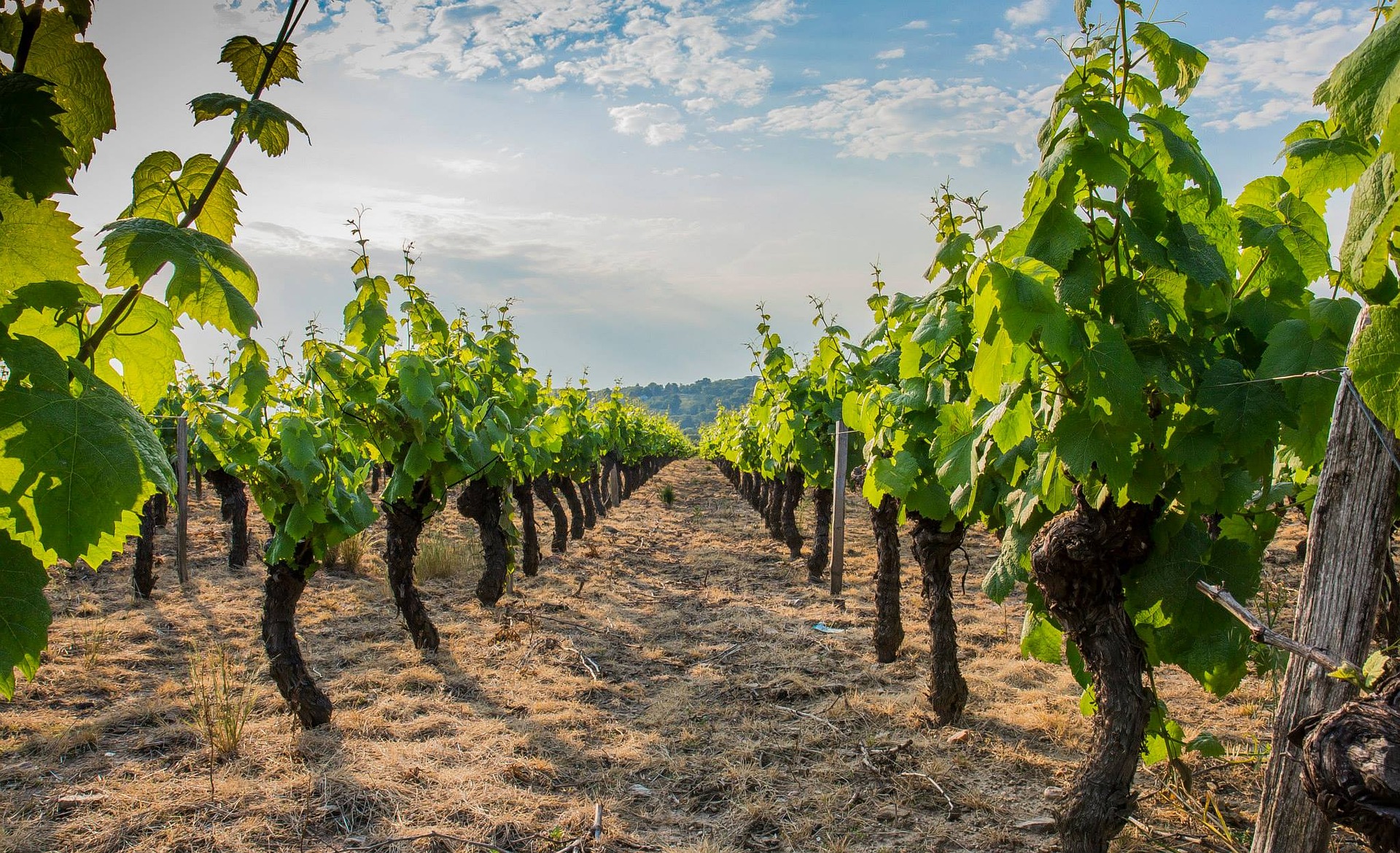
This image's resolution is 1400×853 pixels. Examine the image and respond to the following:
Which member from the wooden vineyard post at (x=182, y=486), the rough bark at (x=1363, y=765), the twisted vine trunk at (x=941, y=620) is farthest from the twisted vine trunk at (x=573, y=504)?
the rough bark at (x=1363, y=765)

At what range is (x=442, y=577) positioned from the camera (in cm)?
1067

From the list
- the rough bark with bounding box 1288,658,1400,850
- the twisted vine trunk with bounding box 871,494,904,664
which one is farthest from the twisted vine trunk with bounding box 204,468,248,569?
the rough bark with bounding box 1288,658,1400,850

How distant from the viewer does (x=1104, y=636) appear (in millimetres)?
2992

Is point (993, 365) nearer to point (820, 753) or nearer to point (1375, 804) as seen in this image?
point (1375, 804)

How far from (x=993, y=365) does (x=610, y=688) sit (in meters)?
4.85

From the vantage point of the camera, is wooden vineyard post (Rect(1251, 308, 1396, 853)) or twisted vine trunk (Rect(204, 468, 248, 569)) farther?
twisted vine trunk (Rect(204, 468, 248, 569))

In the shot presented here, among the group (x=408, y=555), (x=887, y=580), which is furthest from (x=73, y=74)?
(x=408, y=555)

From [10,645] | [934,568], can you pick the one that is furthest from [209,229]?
[934,568]

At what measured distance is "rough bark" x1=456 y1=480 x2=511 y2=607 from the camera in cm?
866

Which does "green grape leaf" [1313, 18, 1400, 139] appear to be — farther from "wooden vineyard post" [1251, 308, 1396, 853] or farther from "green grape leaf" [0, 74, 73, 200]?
"green grape leaf" [0, 74, 73, 200]

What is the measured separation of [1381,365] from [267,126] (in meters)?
2.28

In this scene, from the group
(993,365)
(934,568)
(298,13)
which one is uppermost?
(298,13)

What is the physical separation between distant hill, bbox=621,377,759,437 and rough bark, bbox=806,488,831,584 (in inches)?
5184

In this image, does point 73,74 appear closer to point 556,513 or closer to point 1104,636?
point 1104,636
